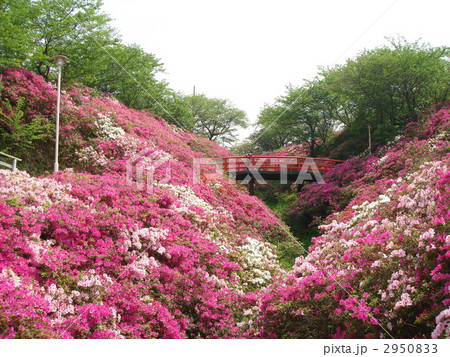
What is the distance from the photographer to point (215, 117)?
33.5m

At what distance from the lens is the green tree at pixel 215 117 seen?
3334cm

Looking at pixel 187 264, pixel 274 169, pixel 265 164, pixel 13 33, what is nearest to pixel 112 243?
pixel 187 264

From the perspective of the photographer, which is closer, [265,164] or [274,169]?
[265,164]

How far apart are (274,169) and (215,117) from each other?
16463 mm

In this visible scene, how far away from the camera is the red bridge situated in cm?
1747

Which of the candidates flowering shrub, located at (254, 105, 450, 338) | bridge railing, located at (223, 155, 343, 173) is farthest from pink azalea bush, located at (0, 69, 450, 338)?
bridge railing, located at (223, 155, 343, 173)

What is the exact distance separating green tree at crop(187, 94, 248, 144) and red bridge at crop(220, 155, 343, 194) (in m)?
16.0

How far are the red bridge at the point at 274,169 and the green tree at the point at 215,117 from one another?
16.0m

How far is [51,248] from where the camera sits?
20.2ft

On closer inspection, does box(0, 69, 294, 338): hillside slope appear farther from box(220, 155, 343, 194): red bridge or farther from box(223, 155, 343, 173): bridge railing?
box(223, 155, 343, 173): bridge railing

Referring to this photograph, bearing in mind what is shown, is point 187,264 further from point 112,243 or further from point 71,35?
point 71,35

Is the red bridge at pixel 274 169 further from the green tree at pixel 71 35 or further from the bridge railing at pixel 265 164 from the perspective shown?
the green tree at pixel 71 35

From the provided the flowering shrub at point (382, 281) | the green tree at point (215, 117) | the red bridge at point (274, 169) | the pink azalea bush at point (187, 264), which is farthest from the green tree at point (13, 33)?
the green tree at point (215, 117)
